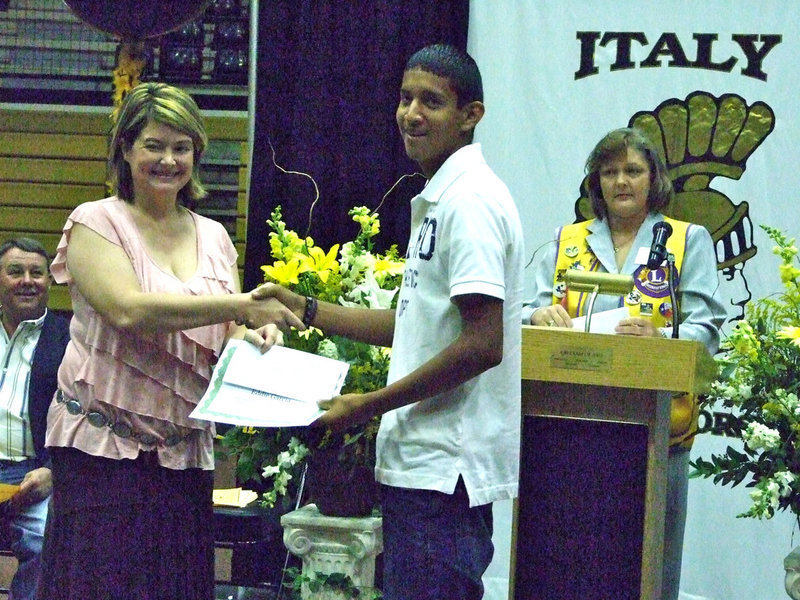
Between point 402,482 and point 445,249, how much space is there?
1.32ft

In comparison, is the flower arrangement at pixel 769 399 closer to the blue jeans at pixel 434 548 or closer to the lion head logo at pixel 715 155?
the lion head logo at pixel 715 155

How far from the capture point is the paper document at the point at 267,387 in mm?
2070

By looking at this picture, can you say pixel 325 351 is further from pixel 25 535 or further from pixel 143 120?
pixel 25 535

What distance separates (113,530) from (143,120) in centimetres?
84

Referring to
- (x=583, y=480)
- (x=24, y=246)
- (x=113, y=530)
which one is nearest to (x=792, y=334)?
(x=583, y=480)

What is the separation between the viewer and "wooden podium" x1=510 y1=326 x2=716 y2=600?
2240mm


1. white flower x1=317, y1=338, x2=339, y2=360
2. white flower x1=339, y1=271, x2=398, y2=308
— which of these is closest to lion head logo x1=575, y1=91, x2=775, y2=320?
white flower x1=339, y1=271, x2=398, y2=308

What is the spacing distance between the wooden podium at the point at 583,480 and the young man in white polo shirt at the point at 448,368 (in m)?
0.27

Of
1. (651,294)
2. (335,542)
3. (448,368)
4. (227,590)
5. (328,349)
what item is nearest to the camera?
(448,368)

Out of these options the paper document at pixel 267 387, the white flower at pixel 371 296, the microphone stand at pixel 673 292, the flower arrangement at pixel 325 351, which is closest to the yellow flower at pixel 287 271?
the flower arrangement at pixel 325 351

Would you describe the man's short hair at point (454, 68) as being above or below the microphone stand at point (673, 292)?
above

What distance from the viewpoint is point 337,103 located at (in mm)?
4594

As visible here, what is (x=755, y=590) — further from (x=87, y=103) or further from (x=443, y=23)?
(x=87, y=103)

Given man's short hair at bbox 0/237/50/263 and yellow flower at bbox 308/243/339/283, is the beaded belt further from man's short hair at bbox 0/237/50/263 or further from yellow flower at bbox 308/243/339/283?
man's short hair at bbox 0/237/50/263
